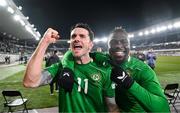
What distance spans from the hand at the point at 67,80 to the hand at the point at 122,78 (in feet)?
1.82

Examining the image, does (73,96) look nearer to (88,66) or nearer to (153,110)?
(88,66)

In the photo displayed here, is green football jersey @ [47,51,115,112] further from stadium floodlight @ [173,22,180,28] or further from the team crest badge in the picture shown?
stadium floodlight @ [173,22,180,28]

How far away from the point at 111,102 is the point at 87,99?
0.81 feet

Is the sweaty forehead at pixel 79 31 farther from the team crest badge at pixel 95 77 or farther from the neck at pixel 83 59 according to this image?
the team crest badge at pixel 95 77

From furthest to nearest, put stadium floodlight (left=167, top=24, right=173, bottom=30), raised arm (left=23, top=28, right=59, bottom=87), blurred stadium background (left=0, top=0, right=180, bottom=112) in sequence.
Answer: stadium floodlight (left=167, top=24, right=173, bottom=30)
blurred stadium background (left=0, top=0, right=180, bottom=112)
raised arm (left=23, top=28, right=59, bottom=87)

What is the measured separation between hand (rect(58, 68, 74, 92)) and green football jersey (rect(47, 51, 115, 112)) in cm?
8

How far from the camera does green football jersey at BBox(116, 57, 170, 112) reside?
229cm

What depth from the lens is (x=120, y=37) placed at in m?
3.70

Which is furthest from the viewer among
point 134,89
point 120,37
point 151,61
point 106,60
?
point 151,61

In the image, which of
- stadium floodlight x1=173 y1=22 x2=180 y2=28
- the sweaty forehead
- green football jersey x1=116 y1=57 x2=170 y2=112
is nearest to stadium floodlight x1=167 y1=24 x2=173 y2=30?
stadium floodlight x1=173 y1=22 x2=180 y2=28

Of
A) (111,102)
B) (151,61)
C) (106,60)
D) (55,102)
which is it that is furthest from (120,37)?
(151,61)

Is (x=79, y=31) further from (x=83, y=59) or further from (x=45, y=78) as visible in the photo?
(x=45, y=78)

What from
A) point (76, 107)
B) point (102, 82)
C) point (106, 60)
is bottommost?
point (76, 107)

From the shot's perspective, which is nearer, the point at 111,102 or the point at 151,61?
the point at 111,102
